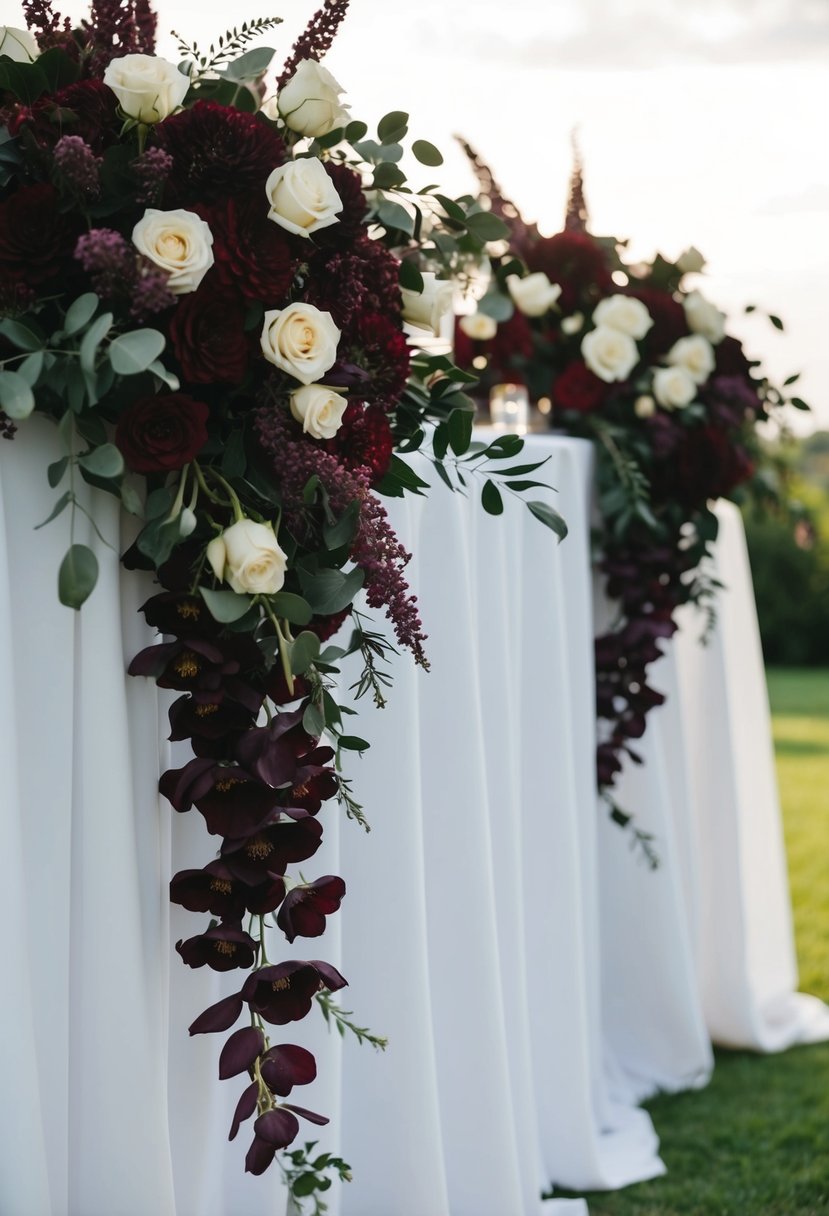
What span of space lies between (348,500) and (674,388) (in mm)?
1280

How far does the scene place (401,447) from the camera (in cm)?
142

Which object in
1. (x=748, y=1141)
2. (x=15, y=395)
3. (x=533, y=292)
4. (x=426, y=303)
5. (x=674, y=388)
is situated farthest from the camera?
(x=533, y=292)

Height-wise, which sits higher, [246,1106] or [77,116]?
[77,116]

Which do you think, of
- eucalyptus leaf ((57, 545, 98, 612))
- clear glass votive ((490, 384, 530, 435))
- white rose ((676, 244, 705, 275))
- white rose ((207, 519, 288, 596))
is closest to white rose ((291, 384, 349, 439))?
white rose ((207, 519, 288, 596))

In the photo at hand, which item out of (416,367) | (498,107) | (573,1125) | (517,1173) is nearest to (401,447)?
(416,367)

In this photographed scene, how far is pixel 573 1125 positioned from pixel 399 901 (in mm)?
689

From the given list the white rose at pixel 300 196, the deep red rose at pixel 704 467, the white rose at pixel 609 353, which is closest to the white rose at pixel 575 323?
the white rose at pixel 609 353

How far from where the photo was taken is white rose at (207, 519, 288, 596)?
40.9 inches

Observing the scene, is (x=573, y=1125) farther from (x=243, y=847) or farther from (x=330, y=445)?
(x=330, y=445)

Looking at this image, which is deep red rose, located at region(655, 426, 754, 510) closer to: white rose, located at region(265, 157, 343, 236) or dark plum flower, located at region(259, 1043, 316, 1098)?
white rose, located at region(265, 157, 343, 236)

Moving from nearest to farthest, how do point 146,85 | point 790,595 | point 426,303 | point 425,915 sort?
1. point 146,85
2. point 426,303
3. point 425,915
4. point 790,595

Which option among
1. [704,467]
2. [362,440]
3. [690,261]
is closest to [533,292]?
[690,261]

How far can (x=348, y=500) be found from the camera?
1.10 metres

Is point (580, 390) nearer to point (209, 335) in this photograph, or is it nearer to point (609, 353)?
point (609, 353)
